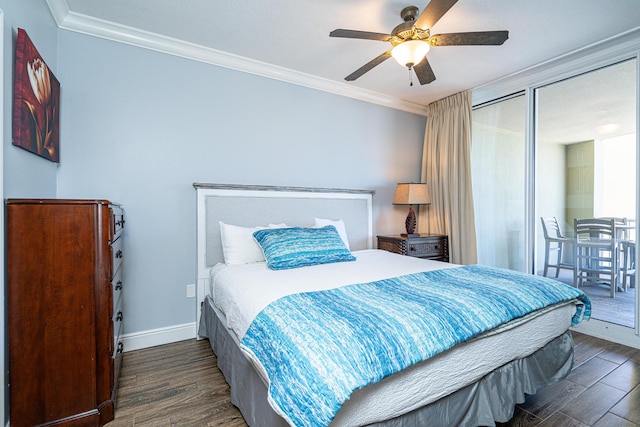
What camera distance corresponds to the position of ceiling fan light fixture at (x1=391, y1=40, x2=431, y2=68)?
1.92 m

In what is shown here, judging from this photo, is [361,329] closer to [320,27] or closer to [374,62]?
[374,62]

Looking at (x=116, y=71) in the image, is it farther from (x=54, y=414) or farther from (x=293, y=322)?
(x=293, y=322)

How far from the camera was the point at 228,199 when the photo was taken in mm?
2725

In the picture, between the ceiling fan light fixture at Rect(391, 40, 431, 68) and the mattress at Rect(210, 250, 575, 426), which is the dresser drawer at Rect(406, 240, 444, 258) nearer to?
the mattress at Rect(210, 250, 575, 426)

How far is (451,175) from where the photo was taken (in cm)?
366

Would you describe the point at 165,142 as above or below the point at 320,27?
below

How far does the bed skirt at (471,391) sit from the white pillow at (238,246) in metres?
0.66

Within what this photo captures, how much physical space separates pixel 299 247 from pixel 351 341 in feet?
4.32

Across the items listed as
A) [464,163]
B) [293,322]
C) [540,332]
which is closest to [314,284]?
[293,322]

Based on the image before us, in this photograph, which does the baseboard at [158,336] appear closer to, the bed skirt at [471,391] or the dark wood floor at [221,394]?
the dark wood floor at [221,394]

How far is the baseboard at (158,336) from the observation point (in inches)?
93.4

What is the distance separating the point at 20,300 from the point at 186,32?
216 cm

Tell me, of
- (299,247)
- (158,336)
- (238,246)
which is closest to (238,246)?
(238,246)

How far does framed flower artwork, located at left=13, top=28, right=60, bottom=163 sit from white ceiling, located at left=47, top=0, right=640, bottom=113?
0.61 metres
